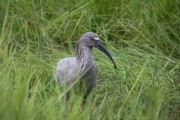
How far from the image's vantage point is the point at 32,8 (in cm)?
620

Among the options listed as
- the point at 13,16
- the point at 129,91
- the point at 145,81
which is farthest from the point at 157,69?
the point at 13,16

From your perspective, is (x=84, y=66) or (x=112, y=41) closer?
(x=84, y=66)

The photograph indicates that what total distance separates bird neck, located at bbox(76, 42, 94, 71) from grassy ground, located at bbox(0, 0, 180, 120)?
0.81ft

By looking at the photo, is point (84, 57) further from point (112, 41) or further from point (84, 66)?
point (112, 41)

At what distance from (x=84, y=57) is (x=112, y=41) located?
154 centimetres

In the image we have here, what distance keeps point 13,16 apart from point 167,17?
1494mm

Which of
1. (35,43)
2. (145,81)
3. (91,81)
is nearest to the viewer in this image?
(91,81)

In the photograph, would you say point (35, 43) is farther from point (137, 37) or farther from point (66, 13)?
point (137, 37)

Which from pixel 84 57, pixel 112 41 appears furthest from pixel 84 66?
pixel 112 41

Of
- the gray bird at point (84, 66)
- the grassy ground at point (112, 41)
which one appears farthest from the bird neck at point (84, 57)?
the grassy ground at point (112, 41)

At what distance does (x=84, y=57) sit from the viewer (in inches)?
188

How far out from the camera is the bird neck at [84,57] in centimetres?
476

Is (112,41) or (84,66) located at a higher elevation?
(84,66)

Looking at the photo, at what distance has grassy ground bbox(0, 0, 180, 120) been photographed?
5.05 meters
